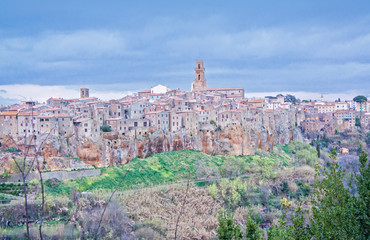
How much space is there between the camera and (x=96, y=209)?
25.7 meters

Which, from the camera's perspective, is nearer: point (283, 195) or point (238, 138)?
point (283, 195)

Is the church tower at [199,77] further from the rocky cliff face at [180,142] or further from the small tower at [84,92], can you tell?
the small tower at [84,92]

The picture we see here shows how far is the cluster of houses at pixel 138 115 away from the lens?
107 ft

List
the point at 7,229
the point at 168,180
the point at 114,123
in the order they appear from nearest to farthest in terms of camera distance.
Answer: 1. the point at 7,229
2. the point at 168,180
3. the point at 114,123

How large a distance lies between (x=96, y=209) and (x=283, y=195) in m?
17.8

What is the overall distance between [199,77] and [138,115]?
81.8 feet

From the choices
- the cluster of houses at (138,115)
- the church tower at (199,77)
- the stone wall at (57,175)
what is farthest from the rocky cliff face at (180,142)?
the church tower at (199,77)

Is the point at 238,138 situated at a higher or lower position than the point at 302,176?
higher

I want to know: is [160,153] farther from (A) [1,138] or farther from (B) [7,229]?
(B) [7,229]

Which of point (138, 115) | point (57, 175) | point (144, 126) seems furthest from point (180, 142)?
point (57, 175)

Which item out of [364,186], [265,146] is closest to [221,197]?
[265,146]

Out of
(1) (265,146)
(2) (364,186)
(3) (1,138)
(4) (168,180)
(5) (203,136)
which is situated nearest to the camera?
(2) (364,186)

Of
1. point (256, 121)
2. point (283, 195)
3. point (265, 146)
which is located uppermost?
point (256, 121)

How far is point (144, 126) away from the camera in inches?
1503
